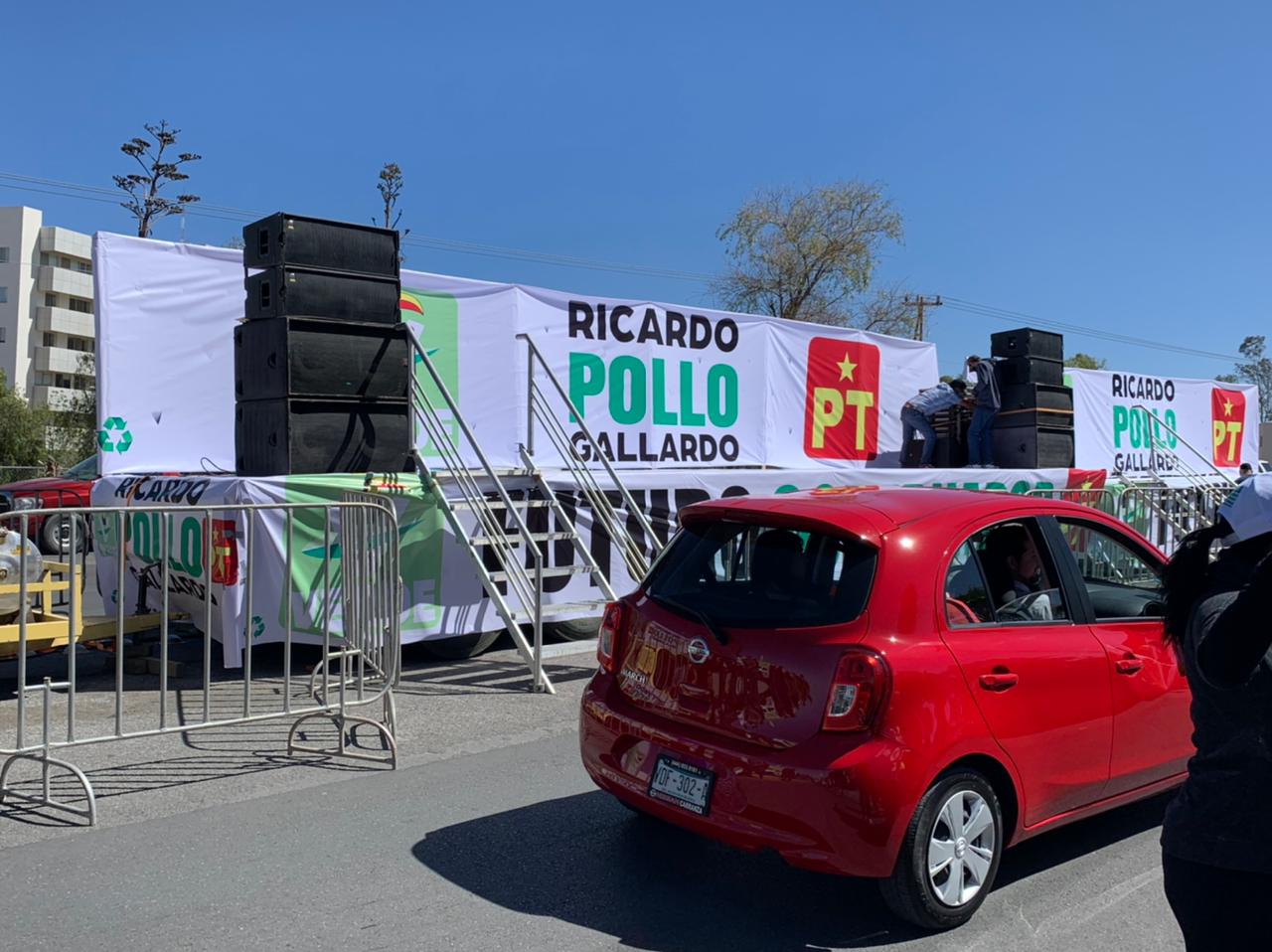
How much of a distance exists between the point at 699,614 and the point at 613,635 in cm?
56

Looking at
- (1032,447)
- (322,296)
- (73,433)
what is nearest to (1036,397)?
(1032,447)

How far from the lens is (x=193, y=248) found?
9555 millimetres

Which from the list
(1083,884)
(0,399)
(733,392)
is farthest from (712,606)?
(0,399)

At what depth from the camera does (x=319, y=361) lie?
28.6ft

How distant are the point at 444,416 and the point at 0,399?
34.2 metres

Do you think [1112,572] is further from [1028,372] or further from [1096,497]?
[1028,372]

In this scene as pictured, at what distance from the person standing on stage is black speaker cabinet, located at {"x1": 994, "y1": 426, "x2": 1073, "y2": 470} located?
6.0 inches

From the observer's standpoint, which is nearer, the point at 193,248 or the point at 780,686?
the point at 780,686

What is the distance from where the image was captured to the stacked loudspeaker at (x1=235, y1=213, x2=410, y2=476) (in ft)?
28.1

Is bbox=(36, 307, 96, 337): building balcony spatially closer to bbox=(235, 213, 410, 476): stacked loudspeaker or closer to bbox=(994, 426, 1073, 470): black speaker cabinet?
bbox=(994, 426, 1073, 470): black speaker cabinet

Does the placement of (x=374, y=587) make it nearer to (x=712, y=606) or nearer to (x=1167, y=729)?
(x=712, y=606)

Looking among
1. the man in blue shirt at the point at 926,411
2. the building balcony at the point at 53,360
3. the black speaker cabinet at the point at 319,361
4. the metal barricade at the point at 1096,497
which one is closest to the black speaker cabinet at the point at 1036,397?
the man in blue shirt at the point at 926,411

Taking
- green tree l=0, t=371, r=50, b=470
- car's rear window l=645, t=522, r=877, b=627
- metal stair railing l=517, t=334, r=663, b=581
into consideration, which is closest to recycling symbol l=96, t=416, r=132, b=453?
metal stair railing l=517, t=334, r=663, b=581

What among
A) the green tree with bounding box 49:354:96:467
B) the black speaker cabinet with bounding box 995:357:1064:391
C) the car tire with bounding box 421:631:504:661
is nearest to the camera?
the car tire with bounding box 421:631:504:661
